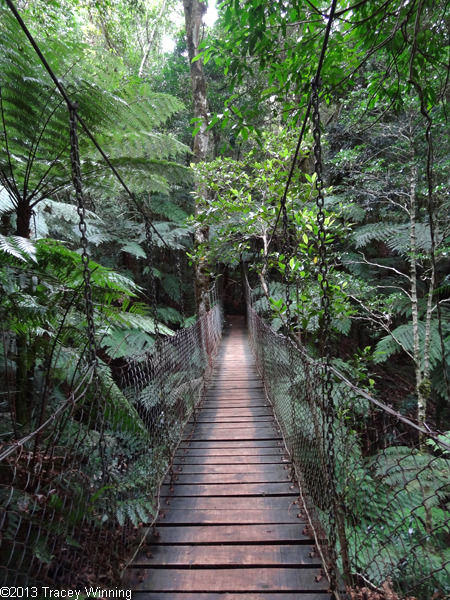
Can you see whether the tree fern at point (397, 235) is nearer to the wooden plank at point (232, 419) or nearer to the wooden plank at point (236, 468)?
the wooden plank at point (232, 419)

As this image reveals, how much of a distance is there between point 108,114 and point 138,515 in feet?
7.13

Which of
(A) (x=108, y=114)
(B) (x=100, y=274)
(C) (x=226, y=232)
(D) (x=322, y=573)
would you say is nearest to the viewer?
(D) (x=322, y=573)

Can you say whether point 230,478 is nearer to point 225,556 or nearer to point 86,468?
point 225,556

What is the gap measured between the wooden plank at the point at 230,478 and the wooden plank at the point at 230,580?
22.1 inches

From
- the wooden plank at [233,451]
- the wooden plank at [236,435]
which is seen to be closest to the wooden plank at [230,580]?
Result: the wooden plank at [233,451]

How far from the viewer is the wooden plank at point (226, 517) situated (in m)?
1.54

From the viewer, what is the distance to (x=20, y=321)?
1419 millimetres

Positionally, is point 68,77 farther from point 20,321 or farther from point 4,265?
point 20,321

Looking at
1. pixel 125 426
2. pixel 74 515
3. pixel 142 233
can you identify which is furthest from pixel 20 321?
pixel 142 233

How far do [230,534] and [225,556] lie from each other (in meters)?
0.12

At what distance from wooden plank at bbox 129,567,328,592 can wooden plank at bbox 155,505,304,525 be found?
0.26m

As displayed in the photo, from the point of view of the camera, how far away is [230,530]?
1.50m

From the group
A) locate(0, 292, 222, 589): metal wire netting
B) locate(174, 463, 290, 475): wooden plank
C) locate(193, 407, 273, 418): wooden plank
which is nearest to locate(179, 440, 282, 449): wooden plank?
locate(0, 292, 222, 589): metal wire netting

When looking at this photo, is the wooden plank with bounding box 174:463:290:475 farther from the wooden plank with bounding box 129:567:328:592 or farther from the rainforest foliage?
the wooden plank with bounding box 129:567:328:592
